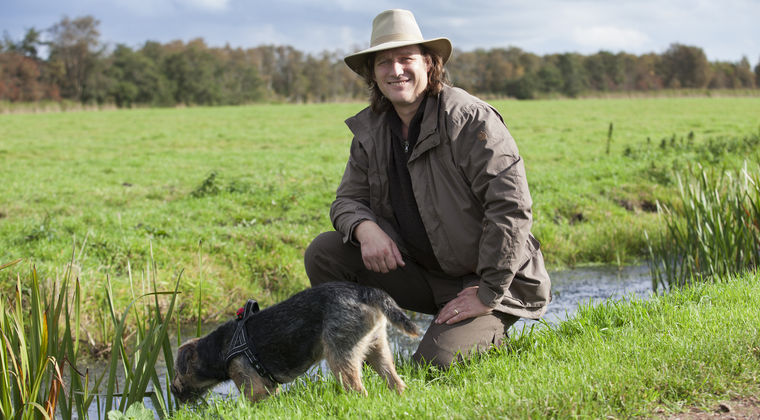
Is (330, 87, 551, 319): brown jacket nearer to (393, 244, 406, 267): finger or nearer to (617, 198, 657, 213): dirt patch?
(393, 244, 406, 267): finger

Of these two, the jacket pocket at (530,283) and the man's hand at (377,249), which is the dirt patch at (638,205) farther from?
the man's hand at (377,249)

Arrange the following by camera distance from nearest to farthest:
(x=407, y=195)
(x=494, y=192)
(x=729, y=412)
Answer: (x=729, y=412) → (x=494, y=192) → (x=407, y=195)

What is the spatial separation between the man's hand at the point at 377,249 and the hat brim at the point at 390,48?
1258 millimetres

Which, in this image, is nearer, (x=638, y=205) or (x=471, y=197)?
(x=471, y=197)

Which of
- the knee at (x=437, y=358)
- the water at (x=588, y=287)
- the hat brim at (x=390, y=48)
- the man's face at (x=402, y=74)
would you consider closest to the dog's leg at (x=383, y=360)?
the knee at (x=437, y=358)

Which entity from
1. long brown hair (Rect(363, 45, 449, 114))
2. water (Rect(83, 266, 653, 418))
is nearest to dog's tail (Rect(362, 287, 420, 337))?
long brown hair (Rect(363, 45, 449, 114))

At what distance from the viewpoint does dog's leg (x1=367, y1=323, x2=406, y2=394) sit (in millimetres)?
3888

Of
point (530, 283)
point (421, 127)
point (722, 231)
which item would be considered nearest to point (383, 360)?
point (530, 283)

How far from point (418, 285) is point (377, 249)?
0.65 m

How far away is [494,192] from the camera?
4.09m

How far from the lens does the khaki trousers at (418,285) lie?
436 cm

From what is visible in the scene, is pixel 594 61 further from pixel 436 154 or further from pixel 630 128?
pixel 436 154

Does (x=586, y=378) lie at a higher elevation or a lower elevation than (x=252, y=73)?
lower

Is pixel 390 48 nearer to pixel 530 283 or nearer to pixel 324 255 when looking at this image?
pixel 324 255
